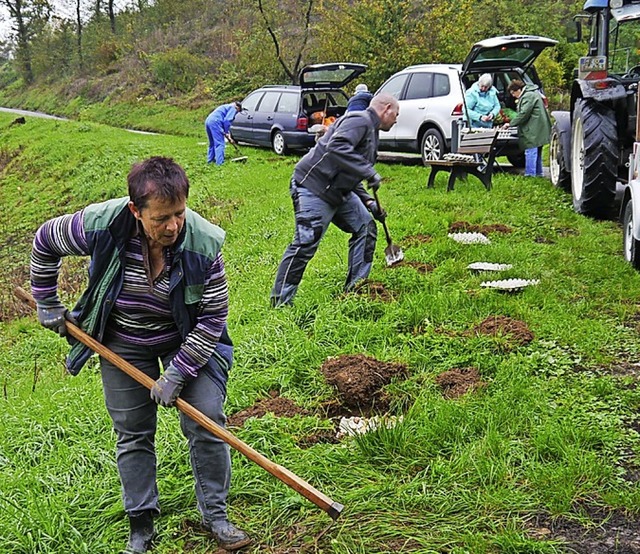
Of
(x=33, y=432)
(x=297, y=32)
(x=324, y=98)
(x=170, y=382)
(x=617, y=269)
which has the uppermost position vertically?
(x=297, y=32)

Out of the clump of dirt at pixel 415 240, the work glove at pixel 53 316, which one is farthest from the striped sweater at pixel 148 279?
the clump of dirt at pixel 415 240

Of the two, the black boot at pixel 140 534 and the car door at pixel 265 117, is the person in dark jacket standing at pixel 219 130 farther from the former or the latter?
the black boot at pixel 140 534

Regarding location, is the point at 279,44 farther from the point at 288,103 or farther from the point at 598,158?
the point at 598,158

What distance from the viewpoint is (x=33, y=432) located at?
4500 mm

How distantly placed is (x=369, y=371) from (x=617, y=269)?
3020mm

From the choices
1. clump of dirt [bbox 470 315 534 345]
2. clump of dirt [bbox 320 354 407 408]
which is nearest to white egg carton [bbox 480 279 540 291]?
clump of dirt [bbox 470 315 534 345]

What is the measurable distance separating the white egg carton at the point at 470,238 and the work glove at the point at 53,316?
16.8 ft

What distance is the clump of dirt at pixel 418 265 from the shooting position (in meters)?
6.83

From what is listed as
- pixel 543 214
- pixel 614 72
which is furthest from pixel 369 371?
pixel 614 72

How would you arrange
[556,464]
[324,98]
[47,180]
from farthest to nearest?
1. [47,180]
2. [324,98]
3. [556,464]

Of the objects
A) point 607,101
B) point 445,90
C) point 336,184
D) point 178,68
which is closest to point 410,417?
point 336,184

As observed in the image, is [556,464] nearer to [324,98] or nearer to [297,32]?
[324,98]

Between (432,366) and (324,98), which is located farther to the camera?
(324,98)

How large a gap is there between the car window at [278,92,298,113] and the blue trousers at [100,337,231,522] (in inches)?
545
